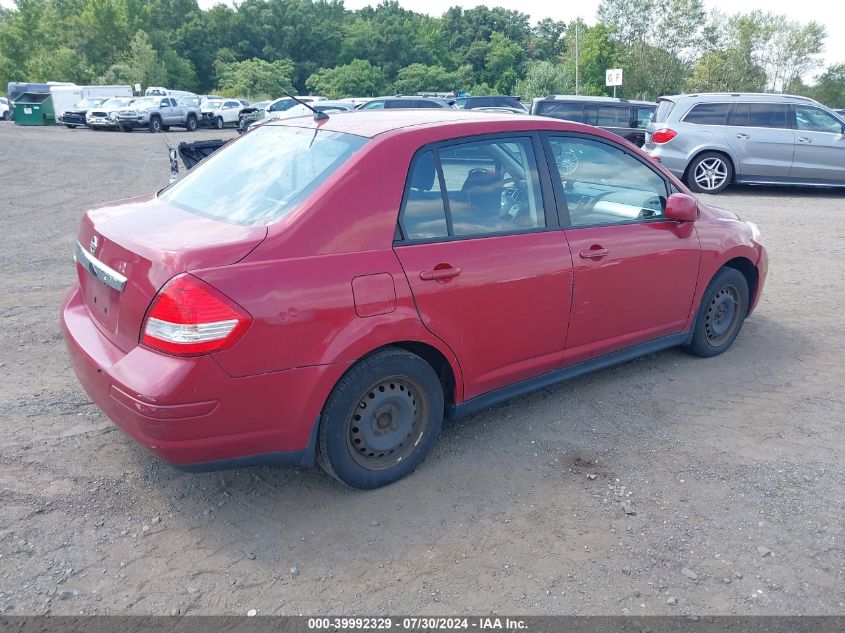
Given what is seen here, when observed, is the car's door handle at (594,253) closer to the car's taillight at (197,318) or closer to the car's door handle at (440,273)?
the car's door handle at (440,273)

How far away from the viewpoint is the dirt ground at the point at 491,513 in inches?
111

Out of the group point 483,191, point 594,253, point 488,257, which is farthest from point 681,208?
point 488,257

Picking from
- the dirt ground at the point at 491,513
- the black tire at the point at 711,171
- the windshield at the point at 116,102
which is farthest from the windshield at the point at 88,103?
the dirt ground at the point at 491,513

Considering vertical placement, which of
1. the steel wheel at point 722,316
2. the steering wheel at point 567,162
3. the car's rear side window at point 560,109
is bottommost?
the steel wheel at point 722,316

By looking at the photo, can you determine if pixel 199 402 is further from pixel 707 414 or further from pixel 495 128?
pixel 707 414

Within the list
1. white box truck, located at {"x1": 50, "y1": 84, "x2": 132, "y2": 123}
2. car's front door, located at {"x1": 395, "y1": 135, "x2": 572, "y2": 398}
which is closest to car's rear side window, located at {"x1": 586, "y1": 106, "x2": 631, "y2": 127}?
car's front door, located at {"x1": 395, "y1": 135, "x2": 572, "y2": 398}

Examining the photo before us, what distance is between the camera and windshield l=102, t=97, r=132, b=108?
32.0 meters

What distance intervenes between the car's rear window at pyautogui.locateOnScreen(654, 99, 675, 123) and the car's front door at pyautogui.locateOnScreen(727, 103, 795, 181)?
3.57ft

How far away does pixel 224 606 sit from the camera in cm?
272

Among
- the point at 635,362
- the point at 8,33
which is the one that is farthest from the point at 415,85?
the point at 635,362

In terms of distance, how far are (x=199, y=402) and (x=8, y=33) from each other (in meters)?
75.9

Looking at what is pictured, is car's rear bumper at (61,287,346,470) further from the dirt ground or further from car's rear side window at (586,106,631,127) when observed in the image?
car's rear side window at (586,106,631,127)

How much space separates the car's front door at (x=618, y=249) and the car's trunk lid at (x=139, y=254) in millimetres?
1899

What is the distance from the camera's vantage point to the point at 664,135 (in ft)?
44.2
